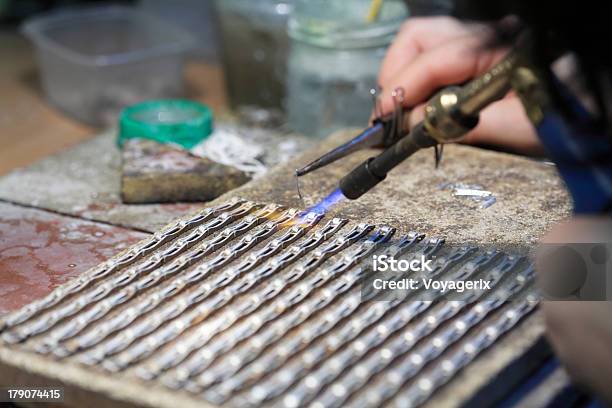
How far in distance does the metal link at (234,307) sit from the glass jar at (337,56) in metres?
0.72

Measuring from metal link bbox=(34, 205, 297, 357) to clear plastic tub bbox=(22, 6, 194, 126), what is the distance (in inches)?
53.0

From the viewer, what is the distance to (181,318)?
3.41 ft

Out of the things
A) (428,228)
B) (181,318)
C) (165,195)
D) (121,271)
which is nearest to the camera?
(181,318)

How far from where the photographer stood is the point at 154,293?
1.09m

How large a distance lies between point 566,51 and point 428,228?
18.0 inches

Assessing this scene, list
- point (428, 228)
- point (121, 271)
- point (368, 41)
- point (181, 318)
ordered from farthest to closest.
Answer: point (368, 41) < point (428, 228) < point (121, 271) < point (181, 318)

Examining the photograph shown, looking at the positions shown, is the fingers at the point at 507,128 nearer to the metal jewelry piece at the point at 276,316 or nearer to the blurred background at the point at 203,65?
the blurred background at the point at 203,65

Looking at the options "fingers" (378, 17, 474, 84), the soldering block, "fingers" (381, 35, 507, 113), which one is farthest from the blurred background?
the soldering block

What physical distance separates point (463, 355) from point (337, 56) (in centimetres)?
111

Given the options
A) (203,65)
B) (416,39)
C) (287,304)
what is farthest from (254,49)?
(287,304)

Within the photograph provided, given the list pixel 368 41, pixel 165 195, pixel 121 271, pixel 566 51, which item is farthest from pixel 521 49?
pixel 368 41

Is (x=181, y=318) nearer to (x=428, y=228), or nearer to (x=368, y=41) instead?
(x=428, y=228)

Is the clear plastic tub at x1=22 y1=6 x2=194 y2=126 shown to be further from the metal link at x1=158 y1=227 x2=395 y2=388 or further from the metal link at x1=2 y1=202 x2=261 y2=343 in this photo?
the metal link at x1=158 y1=227 x2=395 y2=388

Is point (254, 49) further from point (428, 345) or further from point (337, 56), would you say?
point (428, 345)
